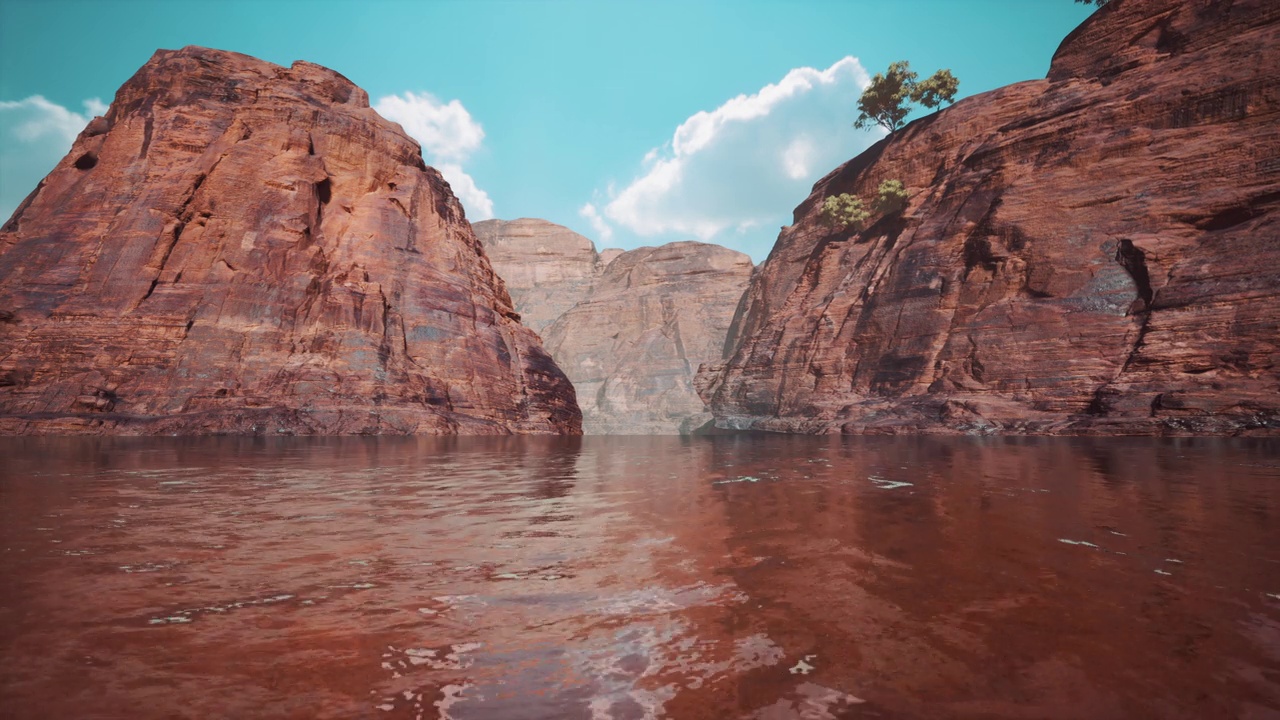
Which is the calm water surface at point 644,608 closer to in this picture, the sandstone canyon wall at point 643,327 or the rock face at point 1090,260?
the rock face at point 1090,260

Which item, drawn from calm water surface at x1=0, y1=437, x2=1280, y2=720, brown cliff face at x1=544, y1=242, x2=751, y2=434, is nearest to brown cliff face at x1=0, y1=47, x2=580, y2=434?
calm water surface at x1=0, y1=437, x2=1280, y2=720

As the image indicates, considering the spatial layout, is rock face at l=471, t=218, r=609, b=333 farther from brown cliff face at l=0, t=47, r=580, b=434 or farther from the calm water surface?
the calm water surface

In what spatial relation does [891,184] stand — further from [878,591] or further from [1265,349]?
[878,591]

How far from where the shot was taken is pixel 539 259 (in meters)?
115

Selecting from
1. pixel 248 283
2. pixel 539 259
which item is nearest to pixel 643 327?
pixel 539 259

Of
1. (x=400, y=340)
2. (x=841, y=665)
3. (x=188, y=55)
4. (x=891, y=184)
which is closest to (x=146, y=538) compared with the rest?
(x=841, y=665)

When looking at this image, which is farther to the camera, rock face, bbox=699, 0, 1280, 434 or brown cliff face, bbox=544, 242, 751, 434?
brown cliff face, bbox=544, 242, 751, 434

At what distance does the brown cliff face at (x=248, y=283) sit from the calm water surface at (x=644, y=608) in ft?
76.5

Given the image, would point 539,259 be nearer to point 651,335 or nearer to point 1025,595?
point 651,335

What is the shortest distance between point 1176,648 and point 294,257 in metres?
36.6

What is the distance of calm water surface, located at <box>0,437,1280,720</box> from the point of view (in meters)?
2.15

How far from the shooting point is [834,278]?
46.1 meters

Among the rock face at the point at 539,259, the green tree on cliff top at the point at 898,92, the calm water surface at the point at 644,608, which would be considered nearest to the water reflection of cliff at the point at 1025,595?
the calm water surface at the point at 644,608

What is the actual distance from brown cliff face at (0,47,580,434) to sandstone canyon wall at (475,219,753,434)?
136ft
